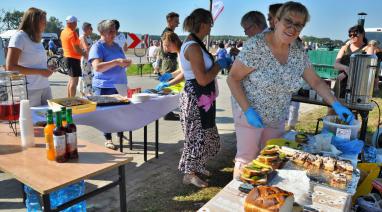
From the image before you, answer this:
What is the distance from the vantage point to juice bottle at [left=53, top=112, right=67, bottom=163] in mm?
1551

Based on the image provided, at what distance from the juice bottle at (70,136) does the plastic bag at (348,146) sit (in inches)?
63.7

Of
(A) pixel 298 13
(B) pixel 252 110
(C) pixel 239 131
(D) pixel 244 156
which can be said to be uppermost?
(A) pixel 298 13

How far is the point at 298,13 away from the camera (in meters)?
1.84

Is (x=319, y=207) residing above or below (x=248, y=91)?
below

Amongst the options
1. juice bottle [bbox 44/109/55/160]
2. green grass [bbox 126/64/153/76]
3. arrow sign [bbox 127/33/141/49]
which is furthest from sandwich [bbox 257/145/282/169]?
green grass [bbox 126/64/153/76]

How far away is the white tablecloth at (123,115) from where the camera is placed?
104 inches

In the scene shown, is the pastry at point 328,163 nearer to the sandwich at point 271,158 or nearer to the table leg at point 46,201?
the sandwich at point 271,158

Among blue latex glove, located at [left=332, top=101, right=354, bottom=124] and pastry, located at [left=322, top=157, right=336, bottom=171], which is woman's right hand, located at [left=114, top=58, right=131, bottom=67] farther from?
pastry, located at [left=322, top=157, right=336, bottom=171]

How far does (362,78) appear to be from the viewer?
2.85 metres

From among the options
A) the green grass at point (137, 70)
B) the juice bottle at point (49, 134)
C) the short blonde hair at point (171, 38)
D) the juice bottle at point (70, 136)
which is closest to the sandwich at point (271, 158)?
the juice bottle at point (70, 136)

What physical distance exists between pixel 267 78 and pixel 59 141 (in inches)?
50.3

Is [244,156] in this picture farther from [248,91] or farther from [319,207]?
[319,207]

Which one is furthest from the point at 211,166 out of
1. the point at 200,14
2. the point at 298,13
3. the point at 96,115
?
the point at 298,13

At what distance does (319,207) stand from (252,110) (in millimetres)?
839
